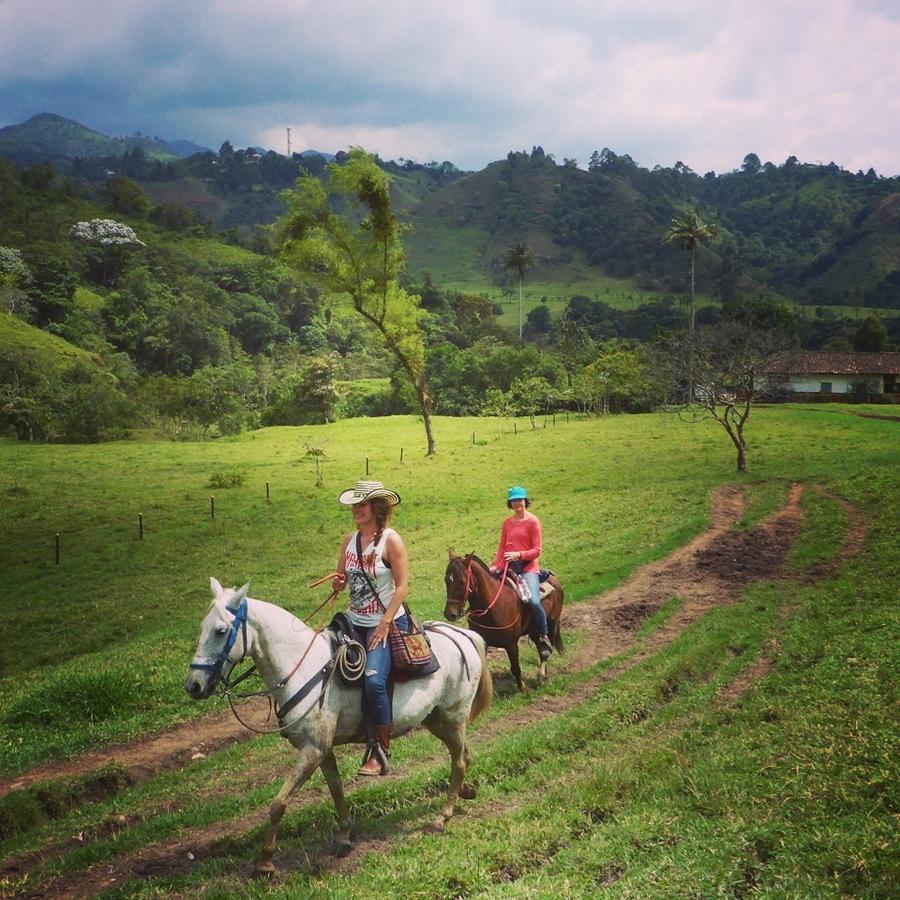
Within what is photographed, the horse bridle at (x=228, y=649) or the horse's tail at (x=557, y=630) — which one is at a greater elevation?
the horse bridle at (x=228, y=649)

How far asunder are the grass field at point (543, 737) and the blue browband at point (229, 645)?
2.02 metres

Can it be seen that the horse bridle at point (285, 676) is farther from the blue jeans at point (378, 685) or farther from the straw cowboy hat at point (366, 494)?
the straw cowboy hat at point (366, 494)

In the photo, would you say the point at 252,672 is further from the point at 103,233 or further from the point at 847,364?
the point at 103,233

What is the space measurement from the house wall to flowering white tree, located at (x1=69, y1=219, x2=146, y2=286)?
10169cm

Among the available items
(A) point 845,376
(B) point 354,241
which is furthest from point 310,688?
(A) point 845,376

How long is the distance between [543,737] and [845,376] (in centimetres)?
7366

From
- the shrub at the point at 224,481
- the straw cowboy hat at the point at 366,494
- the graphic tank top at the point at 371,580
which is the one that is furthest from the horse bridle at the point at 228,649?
the shrub at the point at 224,481

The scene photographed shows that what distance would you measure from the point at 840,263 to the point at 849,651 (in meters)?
176

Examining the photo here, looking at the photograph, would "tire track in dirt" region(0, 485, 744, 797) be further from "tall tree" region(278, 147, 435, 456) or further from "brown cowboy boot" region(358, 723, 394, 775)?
"tall tree" region(278, 147, 435, 456)

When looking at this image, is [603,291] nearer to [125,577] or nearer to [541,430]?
[541,430]

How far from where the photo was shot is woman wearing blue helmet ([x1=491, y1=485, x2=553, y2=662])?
11.8 meters

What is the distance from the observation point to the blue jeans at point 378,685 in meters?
6.88

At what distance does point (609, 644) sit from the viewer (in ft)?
45.0

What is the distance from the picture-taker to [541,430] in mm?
52656
